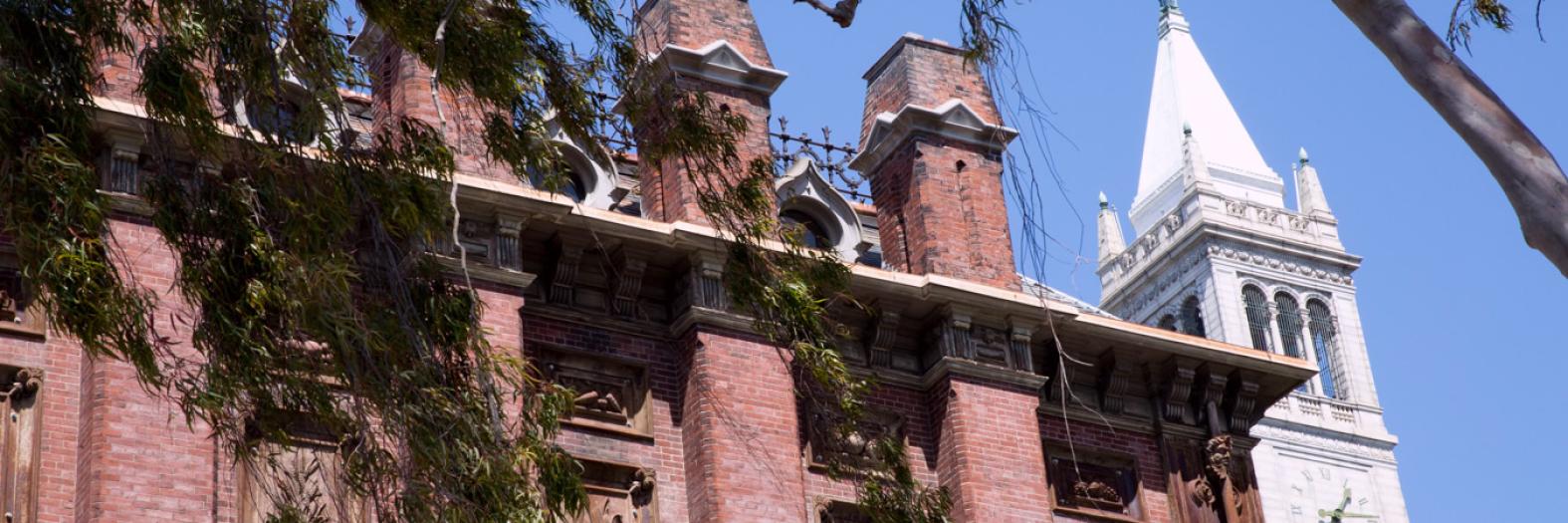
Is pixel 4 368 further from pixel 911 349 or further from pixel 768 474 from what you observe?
pixel 911 349

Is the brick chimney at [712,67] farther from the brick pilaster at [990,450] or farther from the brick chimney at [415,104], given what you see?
the brick pilaster at [990,450]

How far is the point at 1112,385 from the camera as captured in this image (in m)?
27.6

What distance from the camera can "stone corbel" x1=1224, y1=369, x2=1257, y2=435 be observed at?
28.5 metres

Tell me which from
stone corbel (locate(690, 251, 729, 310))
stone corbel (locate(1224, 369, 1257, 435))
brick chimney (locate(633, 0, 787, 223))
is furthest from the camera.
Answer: stone corbel (locate(1224, 369, 1257, 435))

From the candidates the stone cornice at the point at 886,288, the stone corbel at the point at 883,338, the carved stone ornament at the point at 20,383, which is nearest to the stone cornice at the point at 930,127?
the stone cornice at the point at 886,288

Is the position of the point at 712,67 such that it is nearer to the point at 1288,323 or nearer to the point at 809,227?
the point at 809,227

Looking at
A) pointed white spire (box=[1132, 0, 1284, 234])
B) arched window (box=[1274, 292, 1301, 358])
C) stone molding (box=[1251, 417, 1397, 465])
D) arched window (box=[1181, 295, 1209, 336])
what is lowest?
stone molding (box=[1251, 417, 1397, 465])

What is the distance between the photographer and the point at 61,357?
71.4ft

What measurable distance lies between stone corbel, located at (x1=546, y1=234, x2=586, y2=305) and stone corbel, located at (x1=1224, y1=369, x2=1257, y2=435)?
7.45m

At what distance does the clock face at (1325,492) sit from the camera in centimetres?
7962

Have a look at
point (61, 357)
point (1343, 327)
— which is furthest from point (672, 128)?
point (1343, 327)

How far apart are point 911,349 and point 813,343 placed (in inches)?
285

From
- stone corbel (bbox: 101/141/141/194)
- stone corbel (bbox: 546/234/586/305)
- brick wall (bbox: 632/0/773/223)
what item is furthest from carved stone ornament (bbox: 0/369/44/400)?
brick wall (bbox: 632/0/773/223)

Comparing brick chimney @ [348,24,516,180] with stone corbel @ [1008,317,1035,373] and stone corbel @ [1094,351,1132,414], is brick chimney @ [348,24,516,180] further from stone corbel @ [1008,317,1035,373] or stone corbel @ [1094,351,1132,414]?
stone corbel @ [1094,351,1132,414]
